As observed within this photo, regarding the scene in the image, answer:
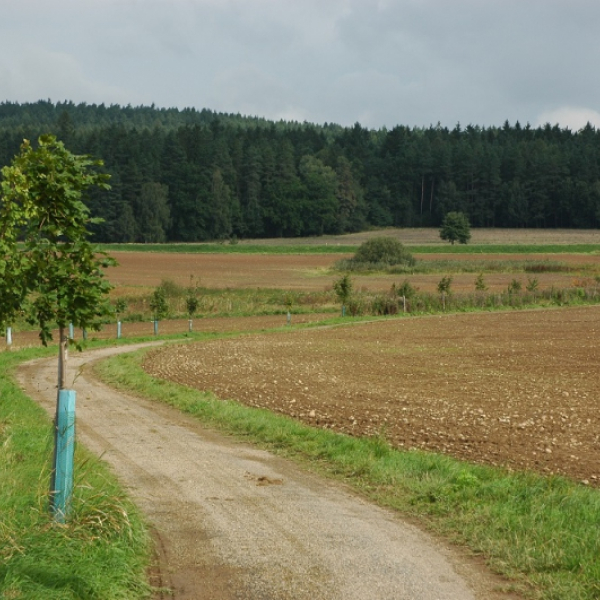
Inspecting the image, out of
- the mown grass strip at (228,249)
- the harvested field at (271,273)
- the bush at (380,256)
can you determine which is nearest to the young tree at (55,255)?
the harvested field at (271,273)

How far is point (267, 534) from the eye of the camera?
362 inches

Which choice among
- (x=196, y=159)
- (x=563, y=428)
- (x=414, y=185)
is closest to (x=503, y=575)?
(x=563, y=428)

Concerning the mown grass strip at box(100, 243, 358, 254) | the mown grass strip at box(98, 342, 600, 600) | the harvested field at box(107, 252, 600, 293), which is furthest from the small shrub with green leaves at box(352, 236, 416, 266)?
the mown grass strip at box(98, 342, 600, 600)

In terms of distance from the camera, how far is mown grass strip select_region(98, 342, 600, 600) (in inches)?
324

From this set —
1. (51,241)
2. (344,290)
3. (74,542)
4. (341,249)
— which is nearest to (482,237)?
(341,249)

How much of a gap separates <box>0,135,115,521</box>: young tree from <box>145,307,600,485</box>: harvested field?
22.4ft

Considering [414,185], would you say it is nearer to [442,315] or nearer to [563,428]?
[442,315]

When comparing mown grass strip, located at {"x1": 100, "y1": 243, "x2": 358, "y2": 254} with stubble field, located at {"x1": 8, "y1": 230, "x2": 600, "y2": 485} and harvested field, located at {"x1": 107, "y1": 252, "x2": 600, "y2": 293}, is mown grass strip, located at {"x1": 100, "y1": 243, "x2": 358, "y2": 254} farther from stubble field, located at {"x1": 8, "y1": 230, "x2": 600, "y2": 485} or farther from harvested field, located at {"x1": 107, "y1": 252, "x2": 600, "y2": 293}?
stubble field, located at {"x1": 8, "y1": 230, "x2": 600, "y2": 485}

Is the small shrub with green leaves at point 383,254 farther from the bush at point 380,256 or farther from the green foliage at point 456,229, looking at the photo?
the green foliage at point 456,229

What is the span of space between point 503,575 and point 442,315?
43.6 m

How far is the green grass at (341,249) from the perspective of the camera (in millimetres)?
117750

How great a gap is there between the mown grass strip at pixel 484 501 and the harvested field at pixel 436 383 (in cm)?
122

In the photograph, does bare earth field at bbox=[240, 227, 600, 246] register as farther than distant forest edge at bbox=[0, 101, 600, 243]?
No

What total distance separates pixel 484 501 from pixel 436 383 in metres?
13.2
